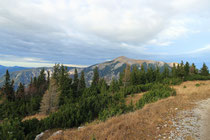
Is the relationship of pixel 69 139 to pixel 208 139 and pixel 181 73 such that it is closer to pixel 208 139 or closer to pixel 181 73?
pixel 208 139

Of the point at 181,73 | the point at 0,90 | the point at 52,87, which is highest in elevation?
the point at 181,73

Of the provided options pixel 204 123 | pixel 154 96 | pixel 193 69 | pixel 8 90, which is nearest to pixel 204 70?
pixel 193 69

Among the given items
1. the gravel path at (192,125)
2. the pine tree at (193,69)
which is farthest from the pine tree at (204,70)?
the gravel path at (192,125)

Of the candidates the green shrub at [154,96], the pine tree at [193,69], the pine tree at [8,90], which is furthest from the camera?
the pine tree at [193,69]

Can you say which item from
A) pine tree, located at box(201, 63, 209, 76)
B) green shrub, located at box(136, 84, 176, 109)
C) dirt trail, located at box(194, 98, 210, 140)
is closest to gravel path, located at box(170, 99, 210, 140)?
dirt trail, located at box(194, 98, 210, 140)

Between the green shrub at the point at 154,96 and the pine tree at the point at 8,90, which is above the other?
the green shrub at the point at 154,96

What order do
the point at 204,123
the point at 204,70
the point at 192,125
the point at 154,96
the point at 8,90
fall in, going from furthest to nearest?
the point at 204,70 → the point at 8,90 → the point at 154,96 → the point at 204,123 → the point at 192,125

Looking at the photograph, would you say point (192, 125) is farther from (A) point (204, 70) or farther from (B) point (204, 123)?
(A) point (204, 70)

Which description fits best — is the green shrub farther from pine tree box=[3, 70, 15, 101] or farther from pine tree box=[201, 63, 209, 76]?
pine tree box=[3, 70, 15, 101]

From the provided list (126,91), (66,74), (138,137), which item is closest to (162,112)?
(138,137)

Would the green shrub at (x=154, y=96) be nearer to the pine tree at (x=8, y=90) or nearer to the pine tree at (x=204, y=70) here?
the pine tree at (x=204, y=70)

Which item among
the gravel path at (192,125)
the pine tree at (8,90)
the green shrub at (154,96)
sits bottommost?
the pine tree at (8,90)

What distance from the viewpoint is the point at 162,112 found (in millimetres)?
8172

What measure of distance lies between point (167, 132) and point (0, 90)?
204ft
